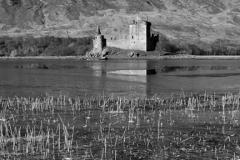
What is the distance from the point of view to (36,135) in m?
20.2

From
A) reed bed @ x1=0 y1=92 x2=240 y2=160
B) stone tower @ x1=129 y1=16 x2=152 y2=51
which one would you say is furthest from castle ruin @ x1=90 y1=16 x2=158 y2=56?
reed bed @ x1=0 y1=92 x2=240 y2=160

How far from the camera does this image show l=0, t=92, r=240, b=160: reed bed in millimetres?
17703

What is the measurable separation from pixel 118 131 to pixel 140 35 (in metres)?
91.7

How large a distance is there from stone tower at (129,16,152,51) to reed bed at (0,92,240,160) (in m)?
82.8

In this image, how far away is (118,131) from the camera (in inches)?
833

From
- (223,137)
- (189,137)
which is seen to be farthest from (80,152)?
(223,137)

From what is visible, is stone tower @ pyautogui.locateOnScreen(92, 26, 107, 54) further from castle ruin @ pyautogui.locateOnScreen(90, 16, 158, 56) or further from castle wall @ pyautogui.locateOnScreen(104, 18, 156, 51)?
castle wall @ pyautogui.locateOnScreen(104, 18, 156, 51)

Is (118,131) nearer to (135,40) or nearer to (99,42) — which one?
(135,40)

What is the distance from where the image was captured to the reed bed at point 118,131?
1770 centimetres

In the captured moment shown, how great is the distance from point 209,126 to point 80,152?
734cm

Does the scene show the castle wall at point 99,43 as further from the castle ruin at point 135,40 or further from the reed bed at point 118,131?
the reed bed at point 118,131

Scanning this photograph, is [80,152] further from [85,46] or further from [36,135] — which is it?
[85,46]

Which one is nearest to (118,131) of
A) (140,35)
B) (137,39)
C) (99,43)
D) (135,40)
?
(140,35)

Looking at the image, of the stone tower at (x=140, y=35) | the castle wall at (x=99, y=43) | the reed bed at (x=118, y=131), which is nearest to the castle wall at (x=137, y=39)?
the stone tower at (x=140, y=35)
